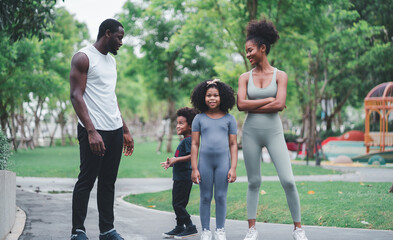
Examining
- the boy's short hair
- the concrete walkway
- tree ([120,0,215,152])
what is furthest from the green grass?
tree ([120,0,215,152])

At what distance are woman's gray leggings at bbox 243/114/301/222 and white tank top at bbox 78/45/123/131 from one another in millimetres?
1406

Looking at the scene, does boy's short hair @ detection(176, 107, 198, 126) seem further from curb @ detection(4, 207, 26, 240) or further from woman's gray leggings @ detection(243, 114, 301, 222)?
curb @ detection(4, 207, 26, 240)

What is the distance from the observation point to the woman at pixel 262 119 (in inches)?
209

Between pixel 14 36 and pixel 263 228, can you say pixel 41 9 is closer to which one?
pixel 14 36

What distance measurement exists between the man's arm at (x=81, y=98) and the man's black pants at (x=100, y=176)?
5.5 inches

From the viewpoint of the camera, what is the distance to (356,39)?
2861cm

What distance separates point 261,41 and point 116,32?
1572 millimetres

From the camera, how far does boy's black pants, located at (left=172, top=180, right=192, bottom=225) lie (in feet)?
20.2

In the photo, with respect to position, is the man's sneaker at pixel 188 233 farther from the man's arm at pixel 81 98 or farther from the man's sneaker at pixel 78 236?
the man's arm at pixel 81 98

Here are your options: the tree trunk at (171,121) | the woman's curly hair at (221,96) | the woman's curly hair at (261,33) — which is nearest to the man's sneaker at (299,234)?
the woman's curly hair at (221,96)

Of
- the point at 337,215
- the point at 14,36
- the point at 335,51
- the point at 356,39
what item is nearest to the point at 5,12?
the point at 14,36

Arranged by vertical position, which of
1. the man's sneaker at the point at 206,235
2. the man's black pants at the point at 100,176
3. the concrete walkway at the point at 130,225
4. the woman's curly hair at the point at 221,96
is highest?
the woman's curly hair at the point at 221,96

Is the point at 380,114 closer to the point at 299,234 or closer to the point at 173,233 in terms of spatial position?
the point at 173,233

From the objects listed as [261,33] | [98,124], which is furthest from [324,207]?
[98,124]
